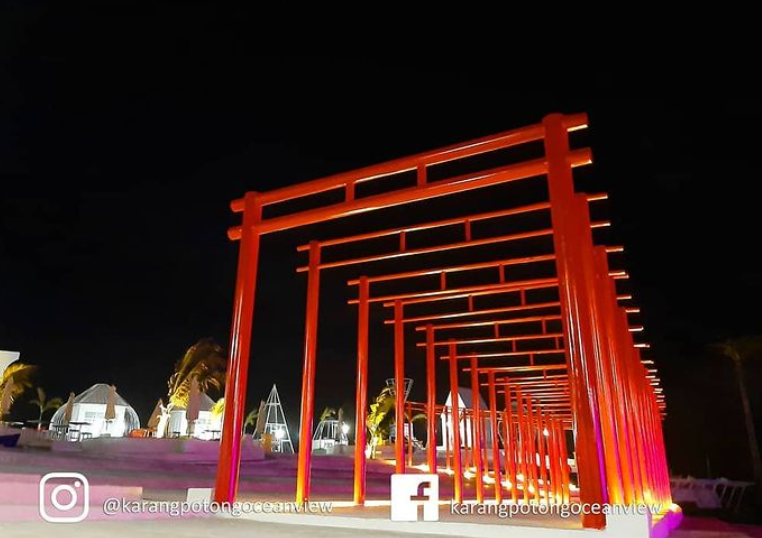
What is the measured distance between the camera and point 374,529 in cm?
592

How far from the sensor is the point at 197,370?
1017 inches

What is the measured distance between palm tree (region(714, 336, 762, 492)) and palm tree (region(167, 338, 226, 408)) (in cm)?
2639

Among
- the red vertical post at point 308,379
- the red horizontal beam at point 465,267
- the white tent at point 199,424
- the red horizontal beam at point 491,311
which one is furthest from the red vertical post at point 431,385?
the white tent at point 199,424

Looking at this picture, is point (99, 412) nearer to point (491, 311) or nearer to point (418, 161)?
point (491, 311)

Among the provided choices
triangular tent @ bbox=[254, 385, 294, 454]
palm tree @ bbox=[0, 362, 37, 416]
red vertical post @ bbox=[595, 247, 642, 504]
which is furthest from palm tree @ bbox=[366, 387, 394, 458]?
red vertical post @ bbox=[595, 247, 642, 504]

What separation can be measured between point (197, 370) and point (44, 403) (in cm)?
2014

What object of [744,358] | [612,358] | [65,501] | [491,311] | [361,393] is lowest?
[65,501]

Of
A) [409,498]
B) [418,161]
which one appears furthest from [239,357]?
[418,161]

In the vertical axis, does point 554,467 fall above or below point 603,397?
below

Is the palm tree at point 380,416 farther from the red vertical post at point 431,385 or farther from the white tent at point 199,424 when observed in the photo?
the red vertical post at point 431,385

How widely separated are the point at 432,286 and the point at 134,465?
9141 millimetres

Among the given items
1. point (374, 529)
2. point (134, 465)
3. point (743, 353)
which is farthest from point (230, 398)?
point (743, 353)

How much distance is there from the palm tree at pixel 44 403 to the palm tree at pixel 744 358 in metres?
41.2

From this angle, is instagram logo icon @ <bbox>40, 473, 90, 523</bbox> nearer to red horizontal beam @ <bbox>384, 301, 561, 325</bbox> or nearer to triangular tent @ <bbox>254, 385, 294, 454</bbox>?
red horizontal beam @ <bbox>384, 301, 561, 325</bbox>
